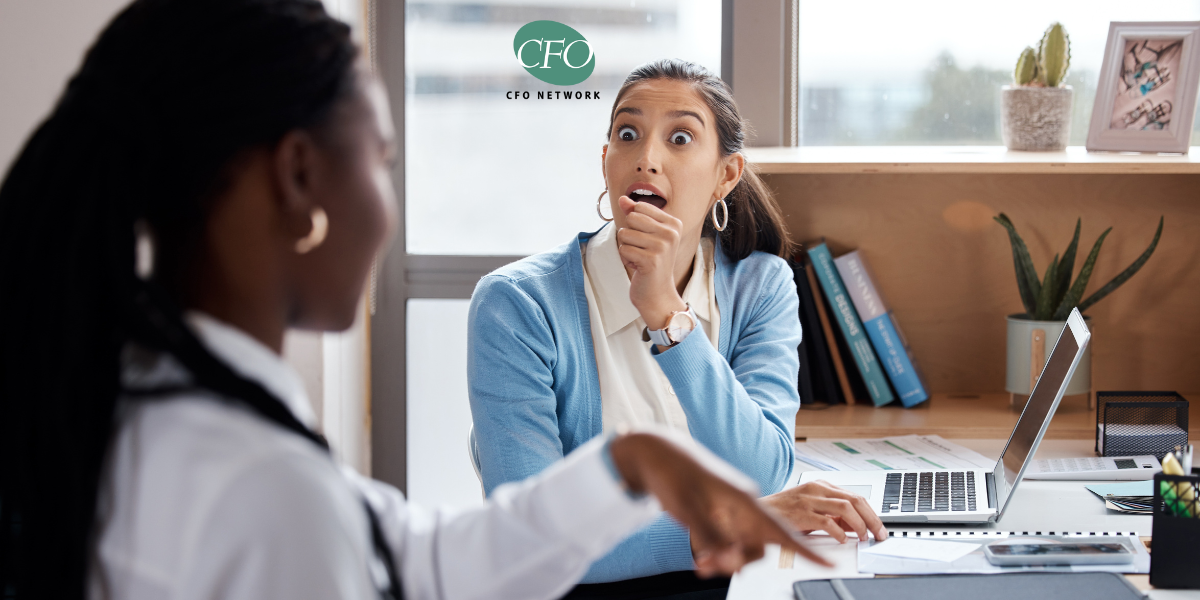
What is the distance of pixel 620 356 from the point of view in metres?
1.52

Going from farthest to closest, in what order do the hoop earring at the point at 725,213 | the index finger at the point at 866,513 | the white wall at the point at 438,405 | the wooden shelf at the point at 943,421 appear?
the white wall at the point at 438,405
the wooden shelf at the point at 943,421
the hoop earring at the point at 725,213
the index finger at the point at 866,513

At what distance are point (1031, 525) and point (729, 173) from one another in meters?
0.74

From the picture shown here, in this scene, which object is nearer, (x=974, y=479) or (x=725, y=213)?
(x=974, y=479)

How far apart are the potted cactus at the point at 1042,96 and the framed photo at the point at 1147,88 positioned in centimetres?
6

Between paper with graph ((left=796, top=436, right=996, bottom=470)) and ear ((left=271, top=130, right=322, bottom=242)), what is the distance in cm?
120

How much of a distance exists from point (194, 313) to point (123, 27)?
0.55 feet

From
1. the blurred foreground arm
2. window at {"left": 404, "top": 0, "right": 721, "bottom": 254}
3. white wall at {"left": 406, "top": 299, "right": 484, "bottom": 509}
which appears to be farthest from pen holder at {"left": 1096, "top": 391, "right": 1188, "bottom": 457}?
white wall at {"left": 406, "top": 299, "right": 484, "bottom": 509}

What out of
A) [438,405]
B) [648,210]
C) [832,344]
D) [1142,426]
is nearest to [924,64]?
[832,344]

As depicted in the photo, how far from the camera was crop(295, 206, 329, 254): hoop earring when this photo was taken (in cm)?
55

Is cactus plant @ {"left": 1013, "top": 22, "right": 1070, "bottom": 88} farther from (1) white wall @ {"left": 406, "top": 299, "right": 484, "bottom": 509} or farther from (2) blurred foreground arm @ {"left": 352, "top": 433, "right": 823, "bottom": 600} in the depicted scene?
(2) blurred foreground arm @ {"left": 352, "top": 433, "right": 823, "bottom": 600}

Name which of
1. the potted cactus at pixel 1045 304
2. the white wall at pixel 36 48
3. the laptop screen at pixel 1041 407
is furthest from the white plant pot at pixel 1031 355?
the white wall at pixel 36 48

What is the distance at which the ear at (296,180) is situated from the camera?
0.53m

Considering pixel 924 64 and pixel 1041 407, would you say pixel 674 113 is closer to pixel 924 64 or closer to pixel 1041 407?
pixel 1041 407

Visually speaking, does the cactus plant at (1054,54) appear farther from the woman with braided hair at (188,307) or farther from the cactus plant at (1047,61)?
the woman with braided hair at (188,307)
